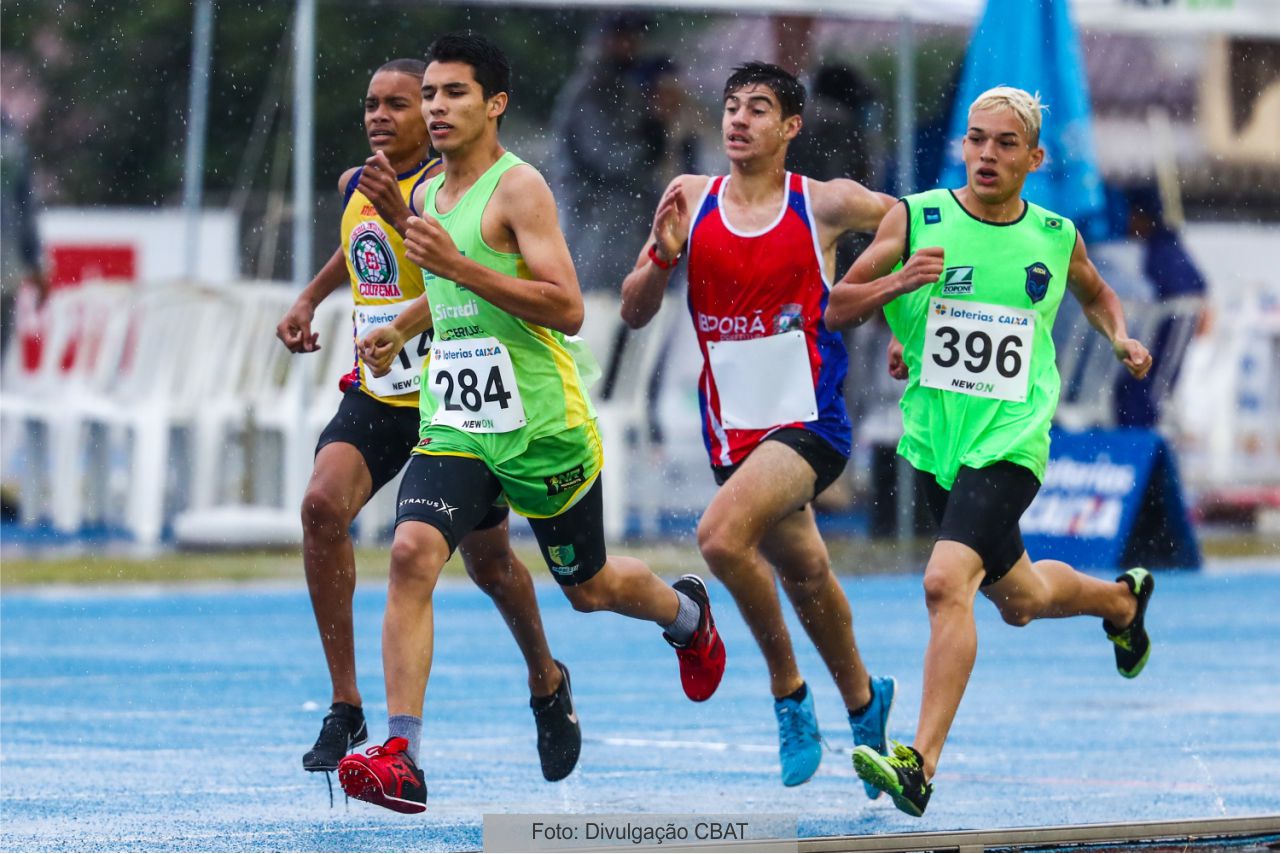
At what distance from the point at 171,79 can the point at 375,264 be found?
24.4 m

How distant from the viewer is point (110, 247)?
2550cm

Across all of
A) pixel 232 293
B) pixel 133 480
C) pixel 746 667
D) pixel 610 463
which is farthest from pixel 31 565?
pixel 746 667

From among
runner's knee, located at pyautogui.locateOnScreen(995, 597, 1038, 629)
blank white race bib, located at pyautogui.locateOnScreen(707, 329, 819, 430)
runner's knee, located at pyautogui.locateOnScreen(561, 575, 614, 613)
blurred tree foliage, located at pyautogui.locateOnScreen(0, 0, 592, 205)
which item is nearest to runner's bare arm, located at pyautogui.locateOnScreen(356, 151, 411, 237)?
runner's knee, located at pyautogui.locateOnScreen(561, 575, 614, 613)

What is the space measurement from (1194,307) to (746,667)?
21.8 feet

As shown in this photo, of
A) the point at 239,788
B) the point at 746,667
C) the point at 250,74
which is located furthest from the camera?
the point at 250,74

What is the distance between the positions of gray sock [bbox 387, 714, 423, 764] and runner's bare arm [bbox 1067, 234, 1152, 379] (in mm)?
2573

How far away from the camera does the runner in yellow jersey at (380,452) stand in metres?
7.88

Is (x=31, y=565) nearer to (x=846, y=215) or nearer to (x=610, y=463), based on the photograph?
(x=610, y=463)

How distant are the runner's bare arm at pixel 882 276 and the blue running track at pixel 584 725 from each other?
160cm

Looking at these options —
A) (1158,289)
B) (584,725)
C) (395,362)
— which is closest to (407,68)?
(395,362)

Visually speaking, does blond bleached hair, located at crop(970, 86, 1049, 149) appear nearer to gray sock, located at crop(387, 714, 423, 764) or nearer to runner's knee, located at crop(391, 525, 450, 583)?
runner's knee, located at crop(391, 525, 450, 583)

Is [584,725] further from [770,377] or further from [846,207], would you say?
[846,207]

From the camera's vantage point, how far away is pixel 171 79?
31500mm

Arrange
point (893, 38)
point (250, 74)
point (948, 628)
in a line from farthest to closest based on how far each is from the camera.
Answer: point (250, 74) → point (893, 38) → point (948, 628)
